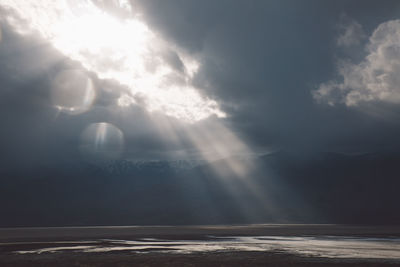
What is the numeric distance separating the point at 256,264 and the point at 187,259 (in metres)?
12.1

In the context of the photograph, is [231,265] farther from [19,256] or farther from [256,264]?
[19,256]

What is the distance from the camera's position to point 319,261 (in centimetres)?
5959

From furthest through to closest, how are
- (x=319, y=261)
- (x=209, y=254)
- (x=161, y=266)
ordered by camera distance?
(x=209, y=254), (x=319, y=261), (x=161, y=266)

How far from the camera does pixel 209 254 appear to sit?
69375 millimetres

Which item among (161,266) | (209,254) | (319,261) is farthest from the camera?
(209,254)

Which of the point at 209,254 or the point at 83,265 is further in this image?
the point at 209,254

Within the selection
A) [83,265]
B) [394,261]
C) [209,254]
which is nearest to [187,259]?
[209,254]

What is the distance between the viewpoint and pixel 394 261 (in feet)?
193

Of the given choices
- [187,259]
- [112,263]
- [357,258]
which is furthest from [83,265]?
[357,258]

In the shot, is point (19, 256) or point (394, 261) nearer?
point (394, 261)

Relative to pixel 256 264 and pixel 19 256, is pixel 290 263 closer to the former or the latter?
pixel 256 264

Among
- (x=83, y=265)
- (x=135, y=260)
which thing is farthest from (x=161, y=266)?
(x=83, y=265)

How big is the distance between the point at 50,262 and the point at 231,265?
2885cm

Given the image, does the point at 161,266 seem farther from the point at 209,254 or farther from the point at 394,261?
the point at 394,261
